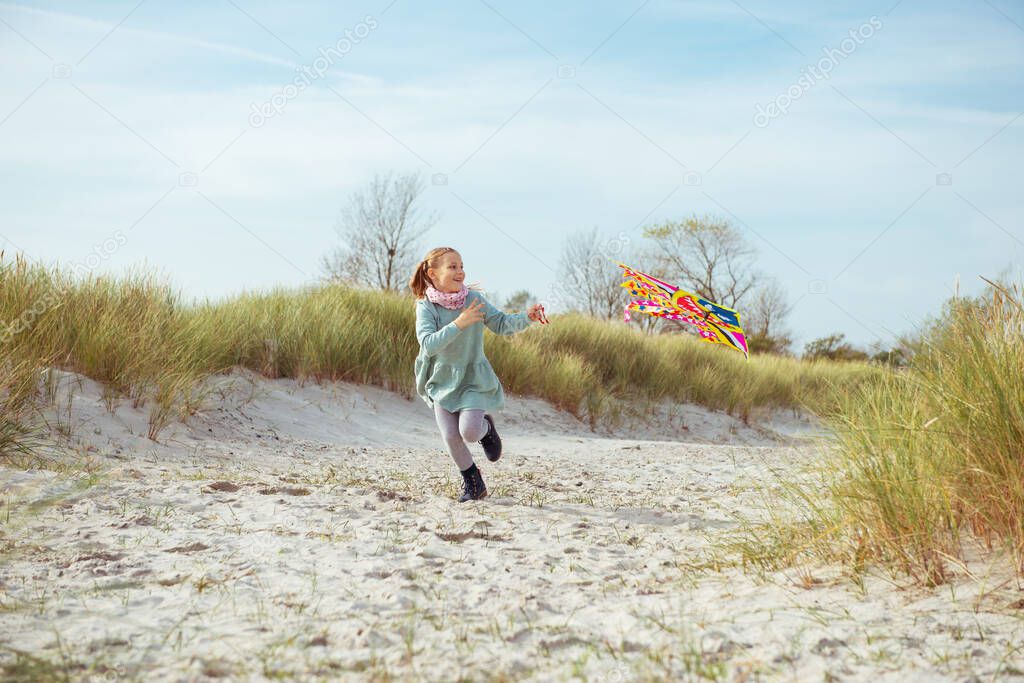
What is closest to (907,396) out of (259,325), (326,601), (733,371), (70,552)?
(326,601)

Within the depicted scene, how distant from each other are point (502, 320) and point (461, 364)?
38cm

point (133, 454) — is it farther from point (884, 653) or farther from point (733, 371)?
point (733, 371)

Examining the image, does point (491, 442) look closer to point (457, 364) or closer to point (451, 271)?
point (457, 364)

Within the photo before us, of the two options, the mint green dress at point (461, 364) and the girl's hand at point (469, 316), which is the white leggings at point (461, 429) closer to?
the mint green dress at point (461, 364)

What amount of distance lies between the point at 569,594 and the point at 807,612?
86 cm

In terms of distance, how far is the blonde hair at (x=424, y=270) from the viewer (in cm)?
484

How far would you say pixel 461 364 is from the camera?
4.85m

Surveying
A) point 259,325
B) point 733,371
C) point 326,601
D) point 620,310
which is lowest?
point 326,601

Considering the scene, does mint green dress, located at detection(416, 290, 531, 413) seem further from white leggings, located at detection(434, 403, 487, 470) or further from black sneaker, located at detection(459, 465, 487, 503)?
black sneaker, located at detection(459, 465, 487, 503)

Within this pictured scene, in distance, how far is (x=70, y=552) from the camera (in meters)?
3.64

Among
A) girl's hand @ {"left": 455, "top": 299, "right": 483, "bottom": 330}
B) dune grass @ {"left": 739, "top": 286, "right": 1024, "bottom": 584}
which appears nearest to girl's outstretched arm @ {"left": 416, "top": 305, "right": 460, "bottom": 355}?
girl's hand @ {"left": 455, "top": 299, "right": 483, "bottom": 330}

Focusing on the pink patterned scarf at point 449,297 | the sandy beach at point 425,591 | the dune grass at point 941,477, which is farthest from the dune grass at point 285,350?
the pink patterned scarf at point 449,297

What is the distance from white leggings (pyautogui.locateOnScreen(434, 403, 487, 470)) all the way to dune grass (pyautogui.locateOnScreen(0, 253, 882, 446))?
2.38 metres

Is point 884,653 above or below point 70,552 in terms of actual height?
above
